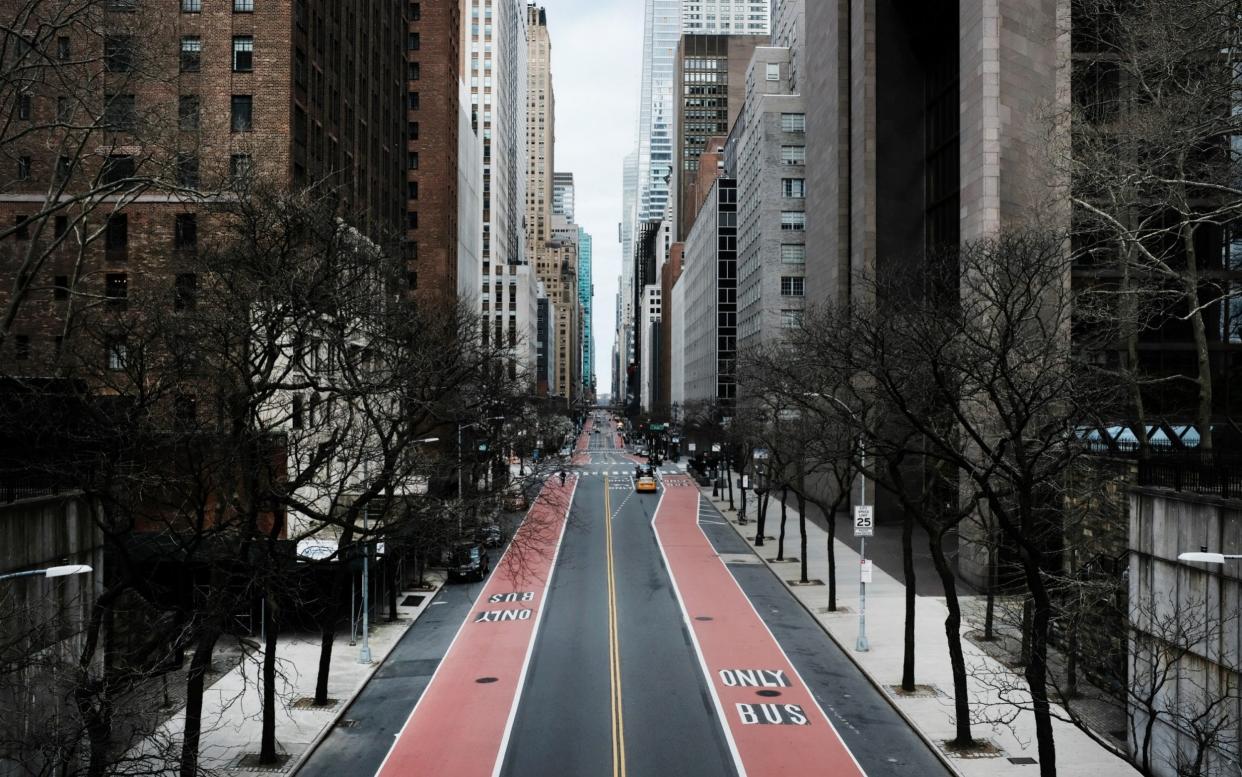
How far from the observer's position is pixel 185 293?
80.7 feet

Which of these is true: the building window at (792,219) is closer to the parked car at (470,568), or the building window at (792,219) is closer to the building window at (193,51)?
the parked car at (470,568)

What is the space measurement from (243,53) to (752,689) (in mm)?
35023

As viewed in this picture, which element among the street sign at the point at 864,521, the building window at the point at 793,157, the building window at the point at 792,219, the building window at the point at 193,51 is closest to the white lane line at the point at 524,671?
the street sign at the point at 864,521

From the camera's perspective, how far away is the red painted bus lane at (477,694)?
19.9 metres

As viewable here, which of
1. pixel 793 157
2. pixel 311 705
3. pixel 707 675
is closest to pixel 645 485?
pixel 793 157

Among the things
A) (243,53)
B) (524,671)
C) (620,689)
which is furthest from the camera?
(243,53)

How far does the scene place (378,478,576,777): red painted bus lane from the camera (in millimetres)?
19938

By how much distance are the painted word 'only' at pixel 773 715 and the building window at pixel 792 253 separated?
66.3 metres

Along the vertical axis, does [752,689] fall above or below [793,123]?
below

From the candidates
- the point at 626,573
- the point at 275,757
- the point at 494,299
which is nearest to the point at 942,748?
the point at 275,757

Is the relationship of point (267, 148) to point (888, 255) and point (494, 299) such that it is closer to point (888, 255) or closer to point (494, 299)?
point (888, 255)

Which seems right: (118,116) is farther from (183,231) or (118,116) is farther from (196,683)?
(183,231)

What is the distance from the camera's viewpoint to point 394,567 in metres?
35.1

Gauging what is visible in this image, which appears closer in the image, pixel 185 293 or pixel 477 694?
pixel 185 293
